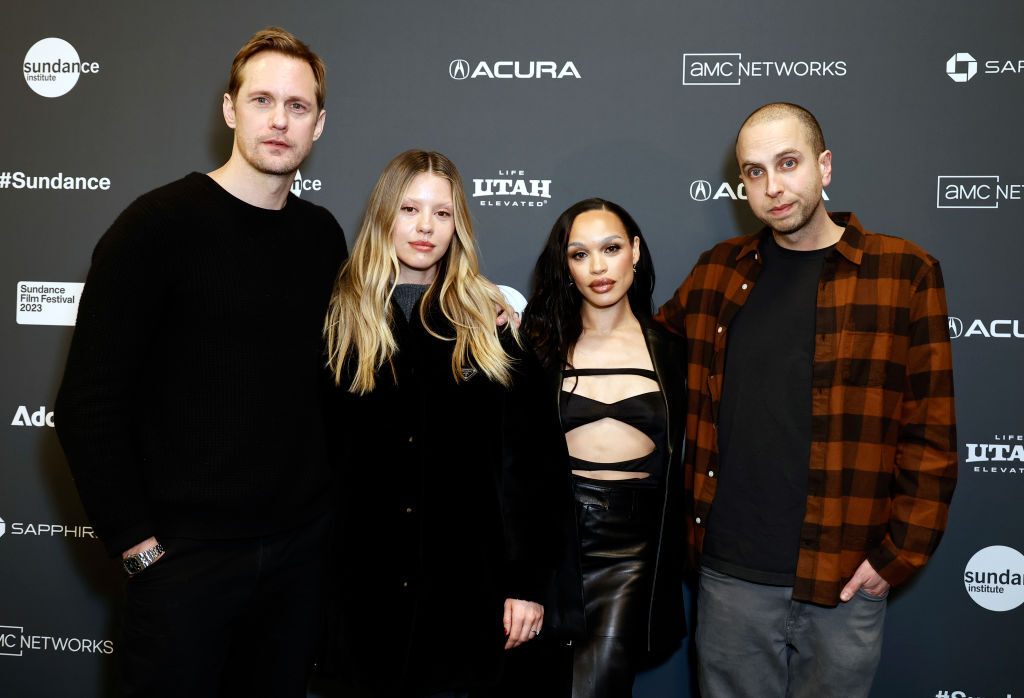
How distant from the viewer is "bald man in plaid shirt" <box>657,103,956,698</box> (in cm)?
202

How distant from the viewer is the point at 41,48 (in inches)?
118

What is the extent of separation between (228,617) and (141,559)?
266 mm

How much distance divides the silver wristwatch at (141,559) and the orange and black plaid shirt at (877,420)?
1696 mm

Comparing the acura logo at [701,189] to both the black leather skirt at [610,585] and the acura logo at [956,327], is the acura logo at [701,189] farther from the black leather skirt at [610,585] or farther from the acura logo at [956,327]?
the black leather skirt at [610,585]

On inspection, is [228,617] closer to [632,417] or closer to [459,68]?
[632,417]

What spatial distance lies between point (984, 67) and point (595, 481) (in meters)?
2.13

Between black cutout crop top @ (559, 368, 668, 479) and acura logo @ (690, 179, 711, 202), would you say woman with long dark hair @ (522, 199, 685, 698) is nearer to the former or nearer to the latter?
black cutout crop top @ (559, 368, 668, 479)

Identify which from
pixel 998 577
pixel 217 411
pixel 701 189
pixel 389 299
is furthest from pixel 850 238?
pixel 217 411

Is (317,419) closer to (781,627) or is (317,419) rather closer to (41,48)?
(781,627)

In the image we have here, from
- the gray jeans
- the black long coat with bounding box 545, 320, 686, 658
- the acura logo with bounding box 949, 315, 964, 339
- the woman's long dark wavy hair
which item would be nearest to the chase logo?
the acura logo with bounding box 949, 315, 964, 339

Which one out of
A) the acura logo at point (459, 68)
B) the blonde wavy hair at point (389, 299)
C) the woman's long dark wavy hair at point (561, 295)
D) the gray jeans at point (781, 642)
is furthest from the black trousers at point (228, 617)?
the acura logo at point (459, 68)

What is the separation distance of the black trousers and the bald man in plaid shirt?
1.18 metres

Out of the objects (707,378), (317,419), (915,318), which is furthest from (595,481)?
(915,318)

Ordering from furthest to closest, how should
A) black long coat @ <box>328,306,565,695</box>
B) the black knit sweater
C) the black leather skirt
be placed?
the black leather skirt < black long coat @ <box>328,306,565,695</box> < the black knit sweater
